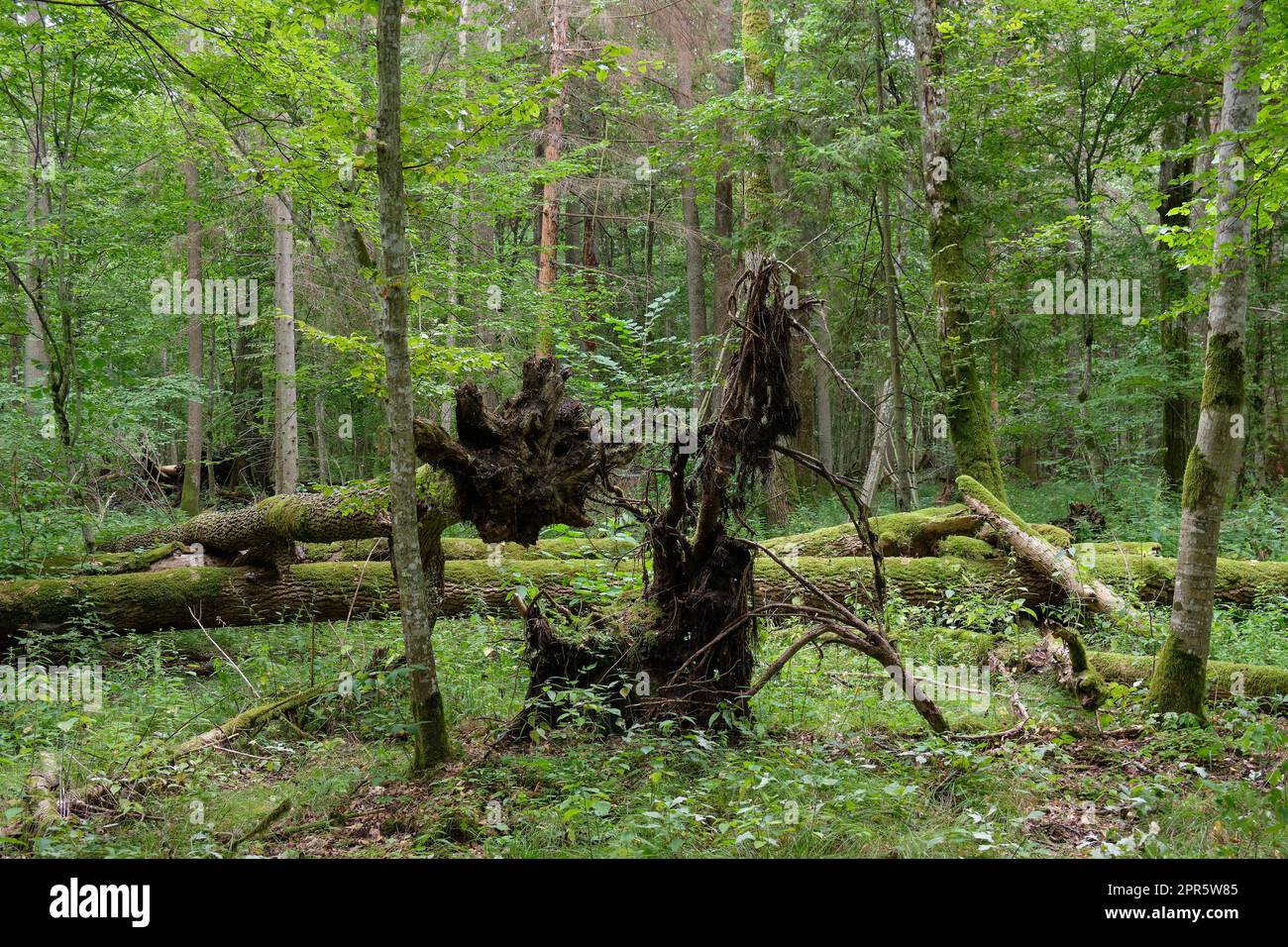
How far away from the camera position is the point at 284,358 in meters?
13.0

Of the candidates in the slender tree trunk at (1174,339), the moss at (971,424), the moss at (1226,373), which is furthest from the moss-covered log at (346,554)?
the slender tree trunk at (1174,339)

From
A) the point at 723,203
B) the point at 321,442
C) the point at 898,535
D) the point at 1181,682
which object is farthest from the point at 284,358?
the point at 1181,682

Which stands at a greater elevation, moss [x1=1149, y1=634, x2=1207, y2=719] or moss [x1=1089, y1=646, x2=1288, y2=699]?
moss [x1=1149, y1=634, x2=1207, y2=719]

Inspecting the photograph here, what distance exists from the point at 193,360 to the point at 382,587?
10501 millimetres

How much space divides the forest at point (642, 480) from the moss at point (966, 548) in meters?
0.08

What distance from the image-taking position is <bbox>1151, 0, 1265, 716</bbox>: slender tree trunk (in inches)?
207

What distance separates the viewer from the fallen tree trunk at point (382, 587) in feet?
27.2

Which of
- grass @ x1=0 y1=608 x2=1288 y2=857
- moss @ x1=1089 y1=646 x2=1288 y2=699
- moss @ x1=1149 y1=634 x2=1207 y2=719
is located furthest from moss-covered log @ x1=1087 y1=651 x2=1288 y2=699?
moss @ x1=1149 y1=634 x2=1207 y2=719

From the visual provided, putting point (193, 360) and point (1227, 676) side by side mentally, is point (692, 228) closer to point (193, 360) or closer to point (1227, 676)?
point (193, 360)

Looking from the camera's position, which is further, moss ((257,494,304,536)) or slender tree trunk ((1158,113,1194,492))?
slender tree trunk ((1158,113,1194,492))

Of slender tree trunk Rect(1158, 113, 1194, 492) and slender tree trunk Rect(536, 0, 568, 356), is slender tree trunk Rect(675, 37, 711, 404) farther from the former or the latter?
slender tree trunk Rect(1158, 113, 1194, 492)

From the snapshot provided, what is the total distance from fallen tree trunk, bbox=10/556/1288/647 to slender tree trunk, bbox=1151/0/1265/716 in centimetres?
288

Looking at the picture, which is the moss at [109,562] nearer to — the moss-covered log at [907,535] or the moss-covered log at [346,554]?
the moss-covered log at [346,554]
